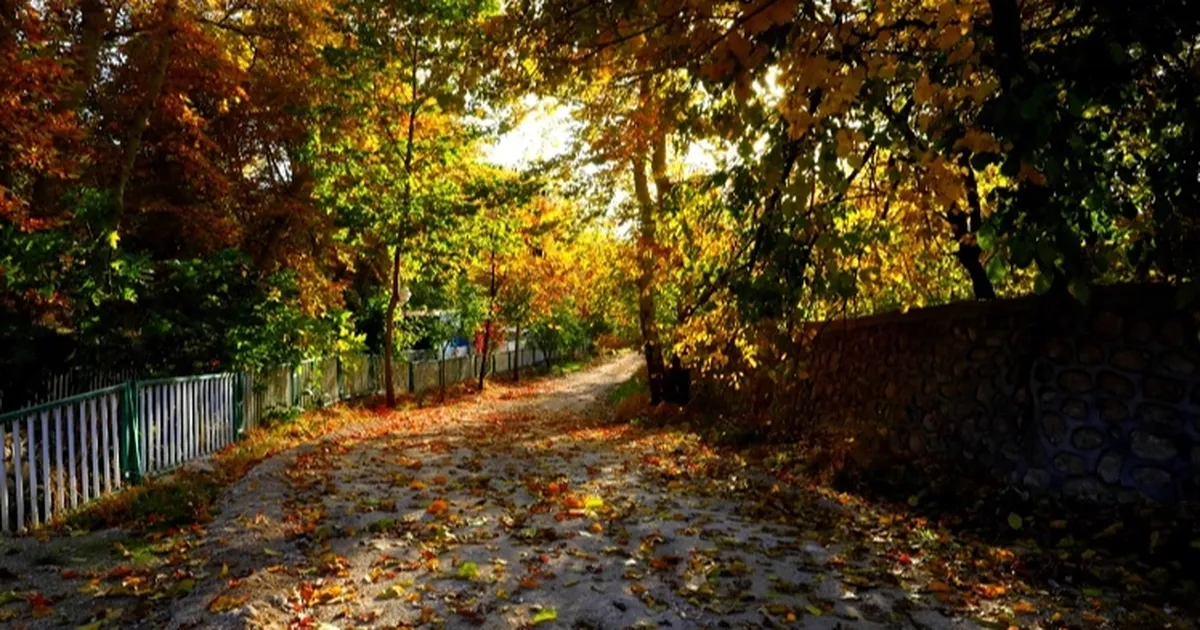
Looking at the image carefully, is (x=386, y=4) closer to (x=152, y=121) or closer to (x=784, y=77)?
(x=152, y=121)

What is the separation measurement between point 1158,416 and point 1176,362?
42 centimetres

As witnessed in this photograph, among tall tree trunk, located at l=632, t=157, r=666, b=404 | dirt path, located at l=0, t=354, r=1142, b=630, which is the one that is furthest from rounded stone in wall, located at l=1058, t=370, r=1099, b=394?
tall tree trunk, located at l=632, t=157, r=666, b=404

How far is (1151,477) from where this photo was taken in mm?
5668

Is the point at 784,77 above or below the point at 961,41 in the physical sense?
below

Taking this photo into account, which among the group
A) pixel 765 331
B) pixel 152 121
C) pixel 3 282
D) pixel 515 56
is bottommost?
pixel 765 331

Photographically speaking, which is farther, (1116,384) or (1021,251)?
(1116,384)

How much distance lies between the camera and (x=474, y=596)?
4516mm

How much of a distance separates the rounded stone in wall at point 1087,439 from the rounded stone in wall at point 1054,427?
0.10 meters

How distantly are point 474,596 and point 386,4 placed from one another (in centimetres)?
1483

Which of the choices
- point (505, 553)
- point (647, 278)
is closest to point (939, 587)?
point (505, 553)

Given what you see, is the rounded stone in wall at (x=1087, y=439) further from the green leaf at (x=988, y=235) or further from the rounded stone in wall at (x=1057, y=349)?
the green leaf at (x=988, y=235)

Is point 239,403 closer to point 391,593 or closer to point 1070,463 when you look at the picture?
point 391,593

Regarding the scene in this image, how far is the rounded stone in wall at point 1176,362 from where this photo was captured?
5.55m

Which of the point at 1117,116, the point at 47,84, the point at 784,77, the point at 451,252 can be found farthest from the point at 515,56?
the point at 451,252
